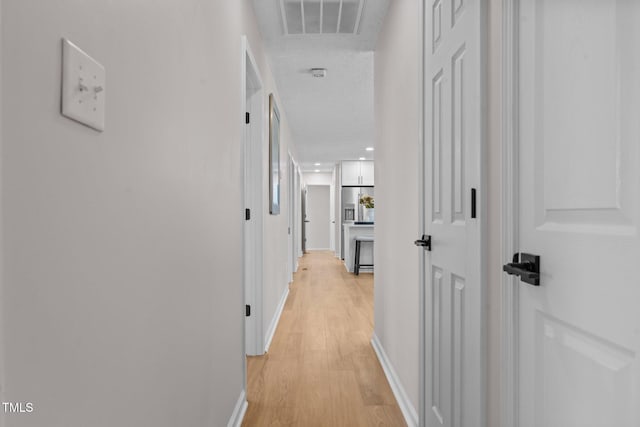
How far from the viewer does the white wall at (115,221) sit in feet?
1.85

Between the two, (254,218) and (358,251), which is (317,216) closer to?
(358,251)

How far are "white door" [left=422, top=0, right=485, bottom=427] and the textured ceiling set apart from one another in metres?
1.28

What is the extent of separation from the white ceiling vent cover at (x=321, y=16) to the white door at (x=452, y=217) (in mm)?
1072

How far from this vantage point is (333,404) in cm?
224

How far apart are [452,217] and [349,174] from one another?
8.72 meters

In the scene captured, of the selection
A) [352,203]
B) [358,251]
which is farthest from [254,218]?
[352,203]

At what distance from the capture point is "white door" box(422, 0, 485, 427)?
4.07 ft

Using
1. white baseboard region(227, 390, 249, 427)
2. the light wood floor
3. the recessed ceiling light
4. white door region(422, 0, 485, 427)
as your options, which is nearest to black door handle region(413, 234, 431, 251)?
white door region(422, 0, 485, 427)

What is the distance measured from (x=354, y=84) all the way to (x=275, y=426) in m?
3.23

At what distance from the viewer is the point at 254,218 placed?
9.86 feet

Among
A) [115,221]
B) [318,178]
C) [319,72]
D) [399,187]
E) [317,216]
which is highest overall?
[319,72]

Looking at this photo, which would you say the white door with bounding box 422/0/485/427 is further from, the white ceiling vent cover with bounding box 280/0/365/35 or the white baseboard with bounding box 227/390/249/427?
the white ceiling vent cover with bounding box 280/0/365/35

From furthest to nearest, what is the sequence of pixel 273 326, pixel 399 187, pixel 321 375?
pixel 273 326 < pixel 321 375 < pixel 399 187

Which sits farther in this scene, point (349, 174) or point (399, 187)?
point (349, 174)
